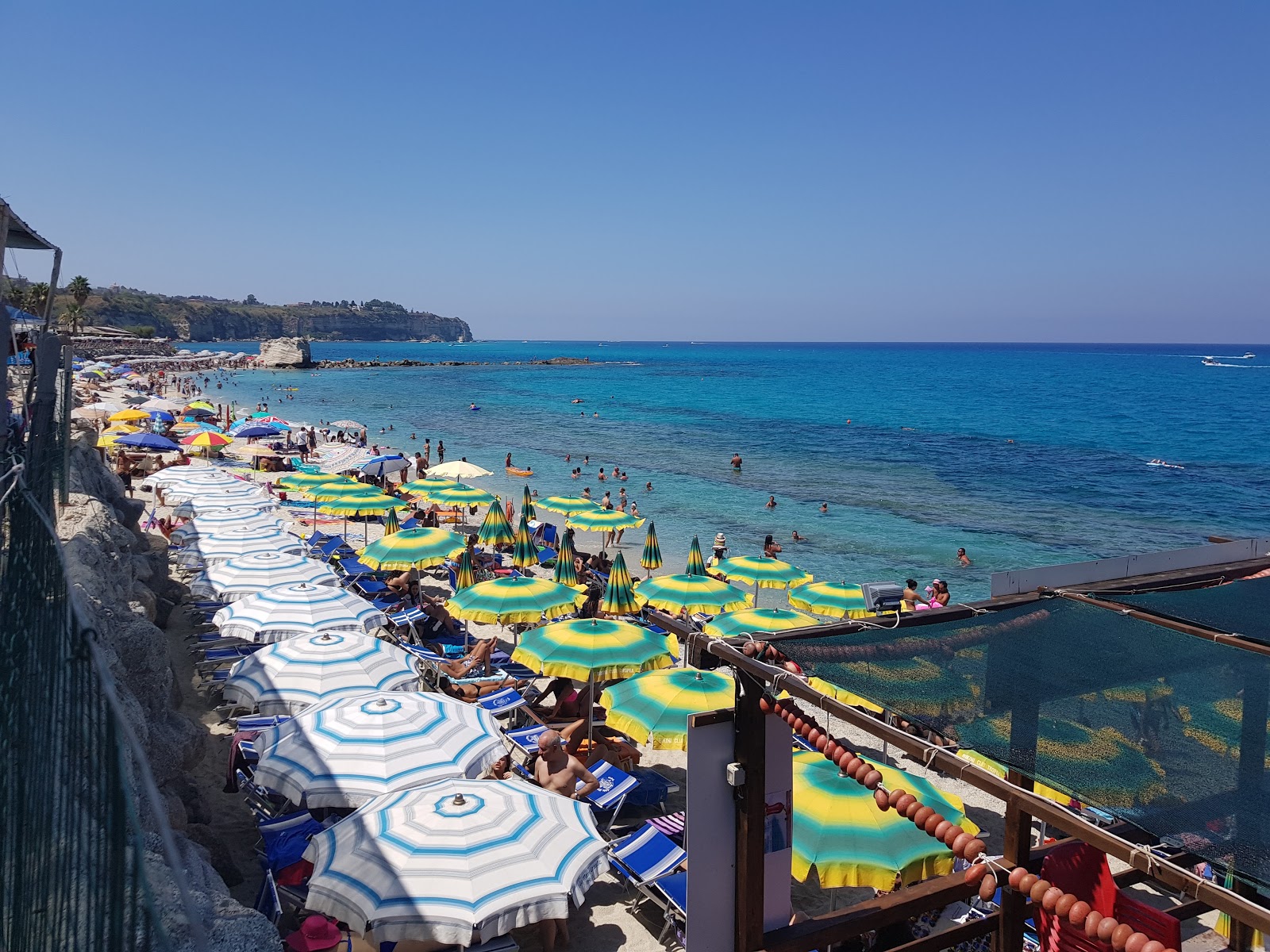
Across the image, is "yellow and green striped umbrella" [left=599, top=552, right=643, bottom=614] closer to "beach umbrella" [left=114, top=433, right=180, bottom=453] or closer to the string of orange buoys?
the string of orange buoys

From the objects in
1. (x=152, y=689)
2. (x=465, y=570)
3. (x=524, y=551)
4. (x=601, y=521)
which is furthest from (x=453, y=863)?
(x=601, y=521)

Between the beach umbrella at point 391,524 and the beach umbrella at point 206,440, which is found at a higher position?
the beach umbrella at point 206,440

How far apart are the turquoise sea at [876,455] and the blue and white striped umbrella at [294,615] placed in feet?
33.7

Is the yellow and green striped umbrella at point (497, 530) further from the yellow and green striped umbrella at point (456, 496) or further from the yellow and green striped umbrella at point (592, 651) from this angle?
the yellow and green striped umbrella at point (592, 651)

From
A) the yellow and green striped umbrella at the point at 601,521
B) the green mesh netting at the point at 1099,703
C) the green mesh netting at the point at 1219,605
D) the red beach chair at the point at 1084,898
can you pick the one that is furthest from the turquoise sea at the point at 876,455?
the red beach chair at the point at 1084,898

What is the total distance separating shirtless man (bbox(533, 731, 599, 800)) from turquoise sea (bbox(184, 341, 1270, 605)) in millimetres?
11207

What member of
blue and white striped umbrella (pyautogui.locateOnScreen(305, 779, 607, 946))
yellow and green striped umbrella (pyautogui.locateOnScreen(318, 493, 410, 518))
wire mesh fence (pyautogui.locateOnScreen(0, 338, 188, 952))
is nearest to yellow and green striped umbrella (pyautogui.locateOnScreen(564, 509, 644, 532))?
yellow and green striped umbrella (pyautogui.locateOnScreen(318, 493, 410, 518))

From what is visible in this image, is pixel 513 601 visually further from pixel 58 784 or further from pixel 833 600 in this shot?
pixel 58 784

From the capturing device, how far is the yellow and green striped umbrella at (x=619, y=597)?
38.2 ft

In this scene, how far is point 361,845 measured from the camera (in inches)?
200

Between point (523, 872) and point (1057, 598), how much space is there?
11.4 ft

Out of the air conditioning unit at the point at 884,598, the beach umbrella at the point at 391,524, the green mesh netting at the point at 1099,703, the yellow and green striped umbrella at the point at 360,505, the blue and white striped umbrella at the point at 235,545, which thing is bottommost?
the beach umbrella at the point at 391,524

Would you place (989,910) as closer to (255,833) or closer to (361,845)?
(361,845)

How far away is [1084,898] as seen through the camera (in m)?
3.46
